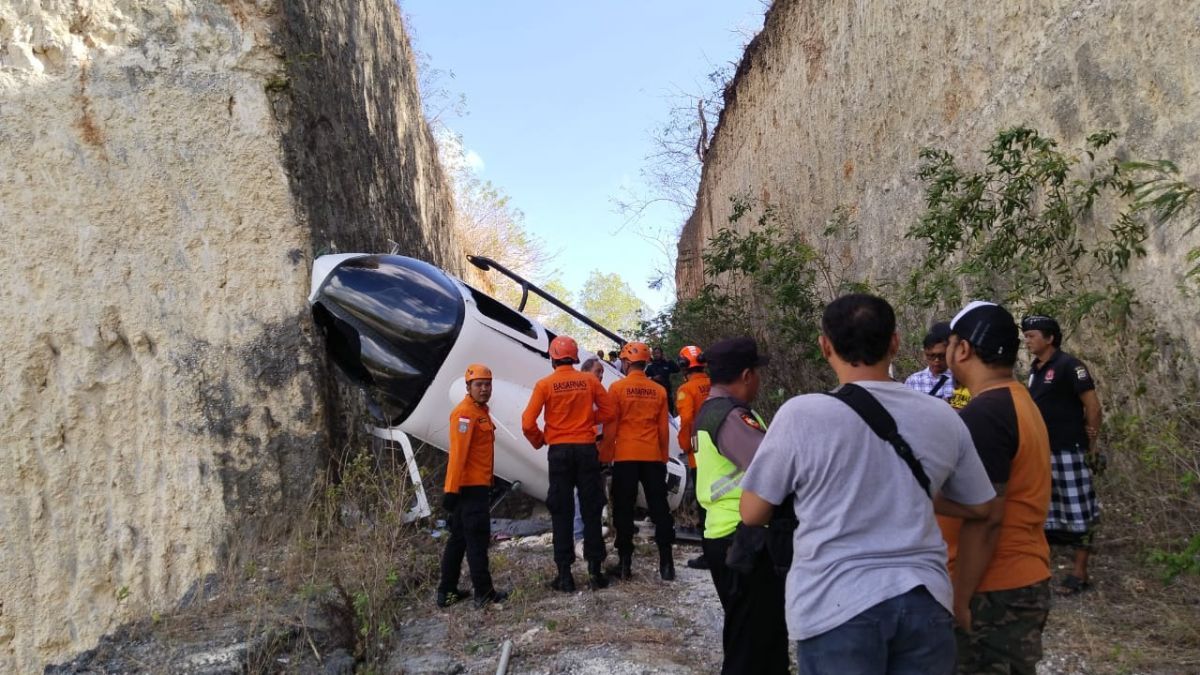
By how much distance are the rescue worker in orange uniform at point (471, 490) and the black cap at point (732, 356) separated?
302 centimetres

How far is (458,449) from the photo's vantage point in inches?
238

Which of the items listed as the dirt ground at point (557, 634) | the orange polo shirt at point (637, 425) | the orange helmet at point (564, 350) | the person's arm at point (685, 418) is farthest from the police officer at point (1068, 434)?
the orange helmet at point (564, 350)

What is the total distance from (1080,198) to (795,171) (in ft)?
24.2

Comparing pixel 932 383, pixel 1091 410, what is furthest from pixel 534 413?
pixel 1091 410

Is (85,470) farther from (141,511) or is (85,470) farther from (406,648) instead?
(406,648)

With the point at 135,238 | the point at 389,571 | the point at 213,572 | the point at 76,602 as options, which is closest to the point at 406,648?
the point at 389,571

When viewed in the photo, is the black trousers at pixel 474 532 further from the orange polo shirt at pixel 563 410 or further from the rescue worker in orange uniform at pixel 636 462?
the rescue worker in orange uniform at pixel 636 462

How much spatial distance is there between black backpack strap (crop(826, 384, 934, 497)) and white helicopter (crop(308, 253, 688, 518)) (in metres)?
5.70

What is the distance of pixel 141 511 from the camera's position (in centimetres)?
827

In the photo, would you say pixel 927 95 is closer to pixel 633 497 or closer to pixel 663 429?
pixel 663 429

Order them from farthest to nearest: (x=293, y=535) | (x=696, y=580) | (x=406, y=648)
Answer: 1. (x=293, y=535)
2. (x=696, y=580)
3. (x=406, y=648)

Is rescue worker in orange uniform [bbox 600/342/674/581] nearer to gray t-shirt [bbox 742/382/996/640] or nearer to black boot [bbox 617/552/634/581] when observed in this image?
black boot [bbox 617/552/634/581]

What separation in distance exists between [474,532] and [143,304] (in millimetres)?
4409

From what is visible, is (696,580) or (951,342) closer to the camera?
(951,342)
